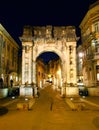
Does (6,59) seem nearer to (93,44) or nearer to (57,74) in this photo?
(57,74)

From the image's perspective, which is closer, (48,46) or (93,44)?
(48,46)

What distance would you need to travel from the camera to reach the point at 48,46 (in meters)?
24.5

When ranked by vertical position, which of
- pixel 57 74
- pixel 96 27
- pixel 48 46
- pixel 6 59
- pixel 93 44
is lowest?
pixel 57 74

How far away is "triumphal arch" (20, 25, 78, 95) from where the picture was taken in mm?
24047

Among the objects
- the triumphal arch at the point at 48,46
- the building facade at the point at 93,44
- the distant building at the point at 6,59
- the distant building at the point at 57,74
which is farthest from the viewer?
the distant building at the point at 57,74

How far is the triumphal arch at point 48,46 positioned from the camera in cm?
2405

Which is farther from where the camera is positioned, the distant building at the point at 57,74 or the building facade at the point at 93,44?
the distant building at the point at 57,74

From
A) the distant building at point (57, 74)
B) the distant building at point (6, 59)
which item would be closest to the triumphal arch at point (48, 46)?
the distant building at point (57, 74)

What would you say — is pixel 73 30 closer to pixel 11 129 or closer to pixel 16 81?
pixel 11 129

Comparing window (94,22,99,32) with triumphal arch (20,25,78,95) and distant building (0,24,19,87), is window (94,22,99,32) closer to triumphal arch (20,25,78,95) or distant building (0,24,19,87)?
triumphal arch (20,25,78,95)

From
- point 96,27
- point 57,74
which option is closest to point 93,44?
point 96,27

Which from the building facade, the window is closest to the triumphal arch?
the building facade

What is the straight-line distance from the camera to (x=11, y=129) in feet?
27.5

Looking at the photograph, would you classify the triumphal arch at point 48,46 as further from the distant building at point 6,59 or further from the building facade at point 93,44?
the distant building at point 6,59
